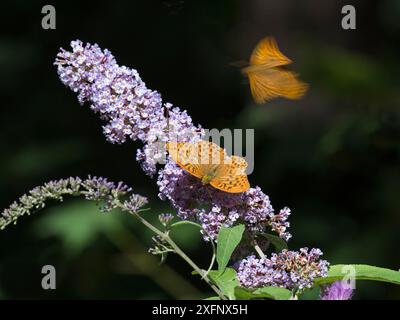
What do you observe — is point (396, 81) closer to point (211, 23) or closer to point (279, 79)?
point (211, 23)

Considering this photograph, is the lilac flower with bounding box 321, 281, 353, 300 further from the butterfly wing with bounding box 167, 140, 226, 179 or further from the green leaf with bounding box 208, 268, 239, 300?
the butterfly wing with bounding box 167, 140, 226, 179

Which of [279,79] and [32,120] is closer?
[279,79]

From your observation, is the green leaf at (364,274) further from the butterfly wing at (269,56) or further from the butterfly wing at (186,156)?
the butterfly wing at (269,56)

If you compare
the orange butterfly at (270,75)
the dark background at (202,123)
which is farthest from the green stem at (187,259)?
the dark background at (202,123)

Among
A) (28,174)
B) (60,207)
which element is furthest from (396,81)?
(28,174)

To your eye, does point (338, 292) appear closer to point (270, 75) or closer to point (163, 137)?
point (163, 137)

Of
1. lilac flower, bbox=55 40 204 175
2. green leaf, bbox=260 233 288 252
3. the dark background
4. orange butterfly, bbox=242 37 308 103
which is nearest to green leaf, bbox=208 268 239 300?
green leaf, bbox=260 233 288 252

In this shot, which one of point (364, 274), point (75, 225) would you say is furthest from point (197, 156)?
point (75, 225)
